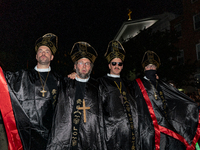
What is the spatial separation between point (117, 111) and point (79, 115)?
3.21ft

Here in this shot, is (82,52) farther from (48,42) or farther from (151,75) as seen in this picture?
(151,75)

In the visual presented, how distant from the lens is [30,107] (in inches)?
150

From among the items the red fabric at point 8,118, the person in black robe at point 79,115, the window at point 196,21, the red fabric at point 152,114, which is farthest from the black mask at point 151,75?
the window at point 196,21

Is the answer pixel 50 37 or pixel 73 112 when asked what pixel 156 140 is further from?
pixel 50 37

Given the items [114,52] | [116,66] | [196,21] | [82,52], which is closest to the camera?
[82,52]

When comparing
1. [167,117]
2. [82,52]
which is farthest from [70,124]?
[167,117]

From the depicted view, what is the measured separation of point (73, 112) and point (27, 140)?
1.02m

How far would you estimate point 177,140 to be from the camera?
470 centimetres

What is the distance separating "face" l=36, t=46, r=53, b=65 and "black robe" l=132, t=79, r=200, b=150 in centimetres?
224

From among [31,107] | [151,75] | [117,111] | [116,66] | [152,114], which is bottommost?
[152,114]

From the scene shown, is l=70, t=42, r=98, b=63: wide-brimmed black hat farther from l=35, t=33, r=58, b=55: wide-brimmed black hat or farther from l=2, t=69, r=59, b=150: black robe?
l=2, t=69, r=59, b=150: black robe

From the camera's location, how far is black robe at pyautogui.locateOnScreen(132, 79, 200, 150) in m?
4.64

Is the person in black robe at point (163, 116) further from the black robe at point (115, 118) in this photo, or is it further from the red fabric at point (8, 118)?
the red fabric at point (8, 118)

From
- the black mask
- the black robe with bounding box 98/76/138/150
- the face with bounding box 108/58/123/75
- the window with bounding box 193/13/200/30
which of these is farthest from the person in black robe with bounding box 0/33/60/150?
the window with bounding box 193/13/200/30
